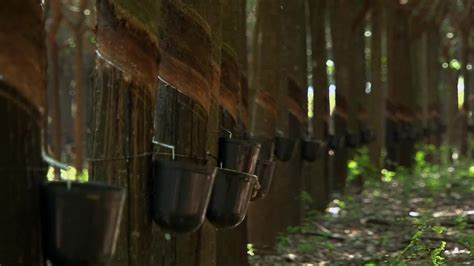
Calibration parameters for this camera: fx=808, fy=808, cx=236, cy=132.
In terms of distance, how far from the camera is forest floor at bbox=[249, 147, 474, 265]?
7.46 metres

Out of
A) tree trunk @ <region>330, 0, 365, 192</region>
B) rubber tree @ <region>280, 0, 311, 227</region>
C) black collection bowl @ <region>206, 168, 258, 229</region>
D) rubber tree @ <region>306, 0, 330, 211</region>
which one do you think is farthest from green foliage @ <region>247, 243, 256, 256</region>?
tree trunk @ <region>330, 0, 365, 192</region>

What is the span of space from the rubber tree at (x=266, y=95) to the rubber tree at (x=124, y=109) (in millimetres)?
4582

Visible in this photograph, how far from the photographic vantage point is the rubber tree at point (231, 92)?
5.86 metres

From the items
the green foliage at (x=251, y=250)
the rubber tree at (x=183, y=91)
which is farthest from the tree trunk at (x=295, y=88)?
the rubber tree at (x=183, y=91)

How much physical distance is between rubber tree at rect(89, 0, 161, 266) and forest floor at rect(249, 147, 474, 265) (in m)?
3.23

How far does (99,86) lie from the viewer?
3664mm

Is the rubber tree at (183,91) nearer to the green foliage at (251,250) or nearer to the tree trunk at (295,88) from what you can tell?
the green foliage at (251,250)

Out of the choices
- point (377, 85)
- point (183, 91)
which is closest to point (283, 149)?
point (183, 91)

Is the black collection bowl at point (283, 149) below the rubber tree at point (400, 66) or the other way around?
below

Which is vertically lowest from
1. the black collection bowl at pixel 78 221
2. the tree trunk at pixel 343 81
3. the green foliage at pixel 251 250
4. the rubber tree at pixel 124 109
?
the green foliage at pixel 251 250

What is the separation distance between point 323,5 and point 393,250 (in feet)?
17.6

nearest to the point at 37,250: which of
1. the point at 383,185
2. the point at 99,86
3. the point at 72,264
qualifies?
the point at 72,264

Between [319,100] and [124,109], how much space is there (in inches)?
335

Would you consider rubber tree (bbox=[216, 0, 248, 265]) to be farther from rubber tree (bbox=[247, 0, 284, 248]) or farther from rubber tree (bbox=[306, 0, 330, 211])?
rubber tree (bbox=[306, 0, 330, 211])
